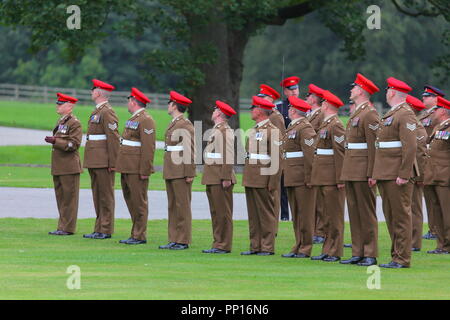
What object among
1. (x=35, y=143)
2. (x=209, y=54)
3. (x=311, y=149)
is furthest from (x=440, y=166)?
(x=35, y=143)

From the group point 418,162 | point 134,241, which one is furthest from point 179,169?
point 418,162

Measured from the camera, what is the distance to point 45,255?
13.5 metres

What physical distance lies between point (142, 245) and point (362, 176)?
332 cm

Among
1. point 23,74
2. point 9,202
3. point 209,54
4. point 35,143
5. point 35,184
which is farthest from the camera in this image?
point 23,74

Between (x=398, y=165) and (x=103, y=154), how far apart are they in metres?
4.64

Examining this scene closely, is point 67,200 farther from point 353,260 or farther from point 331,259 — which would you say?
point 353,260

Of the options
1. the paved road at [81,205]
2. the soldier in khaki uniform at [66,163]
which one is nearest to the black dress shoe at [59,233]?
the soldier in khaki uniform at [66,163]

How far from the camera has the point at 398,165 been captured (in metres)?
12.7

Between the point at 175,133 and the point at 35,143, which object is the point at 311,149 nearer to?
the point at 175,133

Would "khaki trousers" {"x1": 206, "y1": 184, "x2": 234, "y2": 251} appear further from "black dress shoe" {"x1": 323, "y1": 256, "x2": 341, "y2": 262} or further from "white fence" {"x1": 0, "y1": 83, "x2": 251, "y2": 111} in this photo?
"white fence" {"x1": 0, "y1": 83, "x2": 251, "y2": 111}

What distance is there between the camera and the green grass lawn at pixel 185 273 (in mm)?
10531

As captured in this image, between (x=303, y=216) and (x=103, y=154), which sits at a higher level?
(x=103, y=154)

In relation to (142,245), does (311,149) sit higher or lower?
higher

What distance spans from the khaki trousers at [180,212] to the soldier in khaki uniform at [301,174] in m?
1.37
